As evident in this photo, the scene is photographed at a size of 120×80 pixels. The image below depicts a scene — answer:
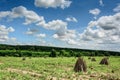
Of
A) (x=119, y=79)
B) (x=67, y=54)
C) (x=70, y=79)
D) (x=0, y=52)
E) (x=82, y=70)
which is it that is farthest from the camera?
(x=67, y=54)

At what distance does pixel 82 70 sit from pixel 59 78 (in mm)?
6997

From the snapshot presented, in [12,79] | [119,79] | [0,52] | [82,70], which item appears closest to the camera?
[12,79]

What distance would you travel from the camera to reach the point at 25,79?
21797mm

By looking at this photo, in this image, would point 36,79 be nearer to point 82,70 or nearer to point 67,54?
point 82,70

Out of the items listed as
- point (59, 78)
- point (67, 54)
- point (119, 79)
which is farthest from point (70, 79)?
point (67, 54)

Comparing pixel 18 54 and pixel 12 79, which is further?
pixel 18 54

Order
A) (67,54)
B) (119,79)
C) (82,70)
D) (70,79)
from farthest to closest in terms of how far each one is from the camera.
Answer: (67,54) → (82,70) → (119,79) → (70,79)

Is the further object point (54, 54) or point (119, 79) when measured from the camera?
point (54, 54)

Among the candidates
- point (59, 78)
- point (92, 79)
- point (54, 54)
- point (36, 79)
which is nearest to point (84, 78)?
point (92, 79)

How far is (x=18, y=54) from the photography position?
8144cm

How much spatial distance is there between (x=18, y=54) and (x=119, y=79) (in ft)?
196

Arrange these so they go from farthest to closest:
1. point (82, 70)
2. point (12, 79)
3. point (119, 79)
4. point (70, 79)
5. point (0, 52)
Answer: point (0, 52)
point (82, 70)
point (119, 79)
point (70, 79)
point (12, 79)

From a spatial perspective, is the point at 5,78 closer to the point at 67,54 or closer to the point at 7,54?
the point at 7,54

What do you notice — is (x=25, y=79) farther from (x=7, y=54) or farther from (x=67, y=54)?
(x=67, y=54)
